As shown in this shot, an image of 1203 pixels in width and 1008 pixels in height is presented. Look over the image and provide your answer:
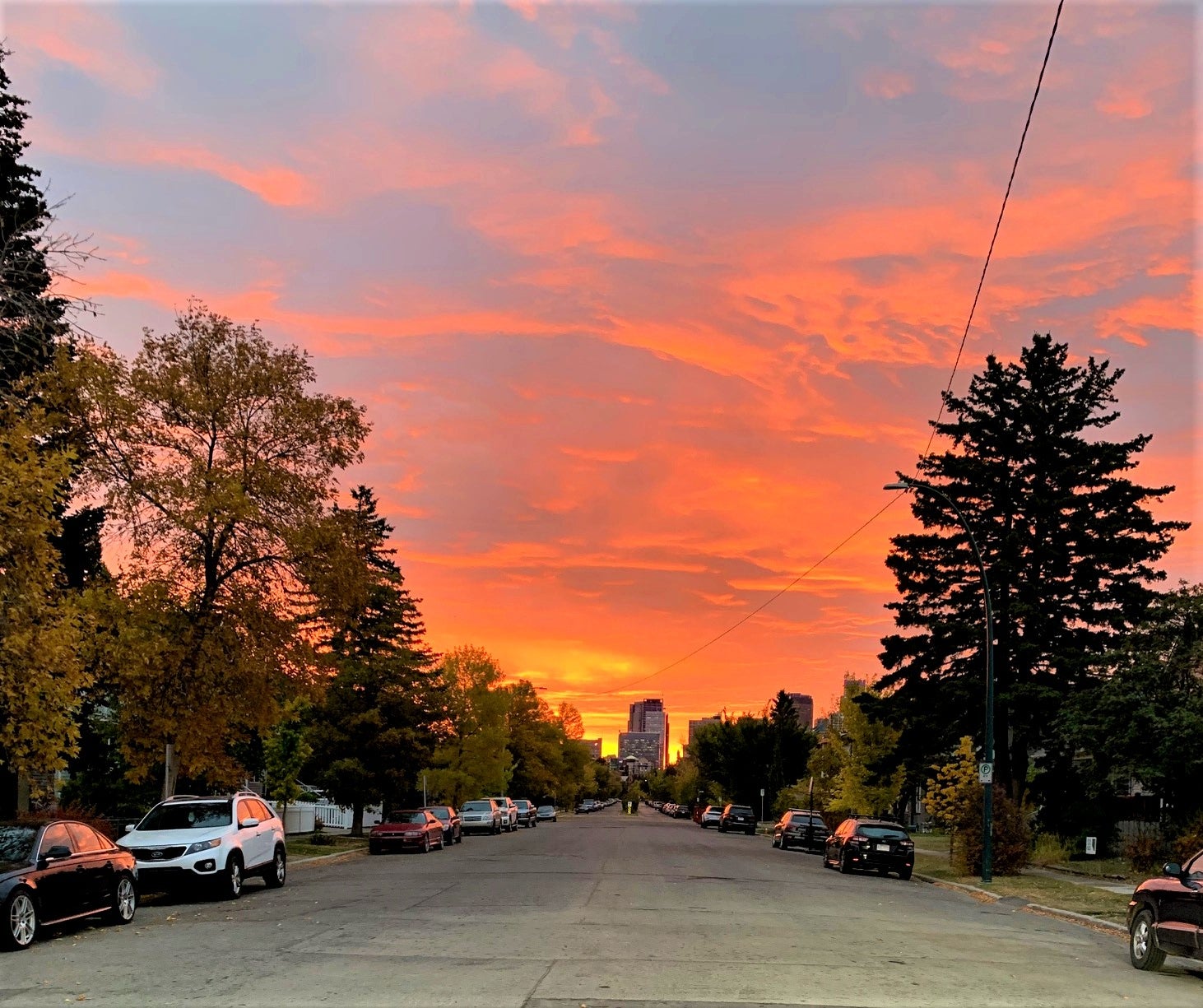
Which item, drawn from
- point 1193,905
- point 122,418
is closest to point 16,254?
point 122,418

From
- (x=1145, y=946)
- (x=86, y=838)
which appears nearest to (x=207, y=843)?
(x=86, y=838)

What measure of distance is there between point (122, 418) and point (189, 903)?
10906 millimetres

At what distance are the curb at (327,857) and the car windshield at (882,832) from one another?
15324 millimetres

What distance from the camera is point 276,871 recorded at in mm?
22688

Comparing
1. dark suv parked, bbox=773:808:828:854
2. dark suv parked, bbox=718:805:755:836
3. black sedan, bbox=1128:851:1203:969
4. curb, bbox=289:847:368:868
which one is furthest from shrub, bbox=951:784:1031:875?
dark suv parked, bbox=718:805:755:836

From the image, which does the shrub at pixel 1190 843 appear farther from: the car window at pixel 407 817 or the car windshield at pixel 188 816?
the car window at pixel 407 817

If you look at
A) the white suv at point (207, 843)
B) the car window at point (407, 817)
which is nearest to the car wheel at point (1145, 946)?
the white suv at point (207, 843)

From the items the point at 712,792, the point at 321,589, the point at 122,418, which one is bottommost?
the point at 712,792

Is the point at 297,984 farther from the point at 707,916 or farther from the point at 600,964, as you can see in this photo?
→ the point at 707,916

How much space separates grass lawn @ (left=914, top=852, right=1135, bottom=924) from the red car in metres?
16.1

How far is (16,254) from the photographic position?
16953 millimetres

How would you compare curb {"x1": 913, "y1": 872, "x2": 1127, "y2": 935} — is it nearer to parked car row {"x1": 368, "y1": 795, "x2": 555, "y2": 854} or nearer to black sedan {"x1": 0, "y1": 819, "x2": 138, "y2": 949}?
black sedan {"x1": 0, "y1": 819, "x2": 138, "y2": 949}

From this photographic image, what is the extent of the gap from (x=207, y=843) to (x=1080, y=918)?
15475 mm

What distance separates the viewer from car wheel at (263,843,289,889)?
22.5 meters
